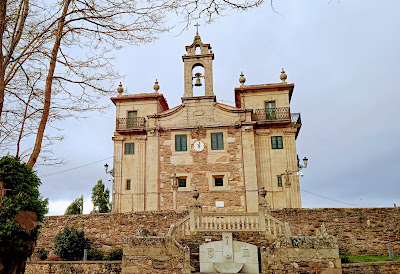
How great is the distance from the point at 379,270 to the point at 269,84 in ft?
57.5

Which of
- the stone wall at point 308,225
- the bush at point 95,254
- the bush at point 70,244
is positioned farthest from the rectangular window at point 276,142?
the bush at point 70,244

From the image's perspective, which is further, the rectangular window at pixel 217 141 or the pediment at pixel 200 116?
the pediment at pixel 200 116

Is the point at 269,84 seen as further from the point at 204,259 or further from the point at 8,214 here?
the point at 8,214

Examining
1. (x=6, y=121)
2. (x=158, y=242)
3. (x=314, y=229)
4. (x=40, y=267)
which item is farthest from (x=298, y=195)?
(x=6, y=121)

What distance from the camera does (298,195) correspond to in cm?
2609

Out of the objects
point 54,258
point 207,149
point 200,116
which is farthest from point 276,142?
point 54,258

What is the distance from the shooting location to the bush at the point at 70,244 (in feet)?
60.6

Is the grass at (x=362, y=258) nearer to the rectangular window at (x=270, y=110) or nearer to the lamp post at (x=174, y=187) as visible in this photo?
the lamp post at (x=174, y=187)

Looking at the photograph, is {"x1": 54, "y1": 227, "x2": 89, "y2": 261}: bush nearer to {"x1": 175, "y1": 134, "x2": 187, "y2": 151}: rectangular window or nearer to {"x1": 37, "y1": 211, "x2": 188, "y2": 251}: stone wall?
{"x1": 37, "y1": 211, "x2": 188, "y2": 251}: stone wall

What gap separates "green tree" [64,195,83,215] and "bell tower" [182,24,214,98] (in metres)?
14.6

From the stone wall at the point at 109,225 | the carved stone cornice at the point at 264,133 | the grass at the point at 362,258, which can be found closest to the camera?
the grass at the point at 362,258

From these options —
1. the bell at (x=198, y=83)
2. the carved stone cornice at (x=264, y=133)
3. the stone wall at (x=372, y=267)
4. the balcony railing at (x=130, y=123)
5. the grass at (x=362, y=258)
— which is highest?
the bell at (x=198, y=83)

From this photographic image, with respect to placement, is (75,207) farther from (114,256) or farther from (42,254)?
(114,256)

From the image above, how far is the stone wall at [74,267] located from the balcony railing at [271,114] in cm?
1688
